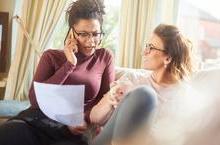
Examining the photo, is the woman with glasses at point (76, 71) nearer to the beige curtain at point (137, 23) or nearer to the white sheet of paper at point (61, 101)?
the white sheet of paper at point (61, 101)

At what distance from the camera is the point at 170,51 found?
66.5 inches

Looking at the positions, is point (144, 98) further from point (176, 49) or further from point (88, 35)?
point (88, 35)

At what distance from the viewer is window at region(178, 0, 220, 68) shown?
2.44 m

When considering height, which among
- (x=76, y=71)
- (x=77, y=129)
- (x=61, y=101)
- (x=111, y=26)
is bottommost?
(x=77, y=129)

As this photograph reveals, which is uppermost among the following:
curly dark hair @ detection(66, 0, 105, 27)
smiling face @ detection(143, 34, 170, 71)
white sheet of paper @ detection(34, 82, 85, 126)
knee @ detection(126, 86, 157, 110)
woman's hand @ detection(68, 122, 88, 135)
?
curly dark hair @ detection(66, 0, 105, 27)

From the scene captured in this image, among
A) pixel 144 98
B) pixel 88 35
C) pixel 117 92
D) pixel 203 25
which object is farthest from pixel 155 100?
pixel 203 25

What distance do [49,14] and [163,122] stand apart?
1.40 m

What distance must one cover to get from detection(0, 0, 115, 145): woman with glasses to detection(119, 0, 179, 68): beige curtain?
2.26ft

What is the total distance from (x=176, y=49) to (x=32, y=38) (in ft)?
4.08

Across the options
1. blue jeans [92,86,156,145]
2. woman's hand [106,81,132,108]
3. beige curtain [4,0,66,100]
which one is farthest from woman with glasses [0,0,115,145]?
beige curtain [4,0,66,100]

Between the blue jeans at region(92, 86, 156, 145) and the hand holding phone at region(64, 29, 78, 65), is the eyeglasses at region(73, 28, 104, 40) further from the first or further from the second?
the blue jeans at region(92, 86, 156, 145)

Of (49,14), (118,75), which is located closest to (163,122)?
(118,75)

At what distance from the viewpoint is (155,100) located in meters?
1.27

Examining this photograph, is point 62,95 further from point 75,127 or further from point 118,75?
point 118,75
